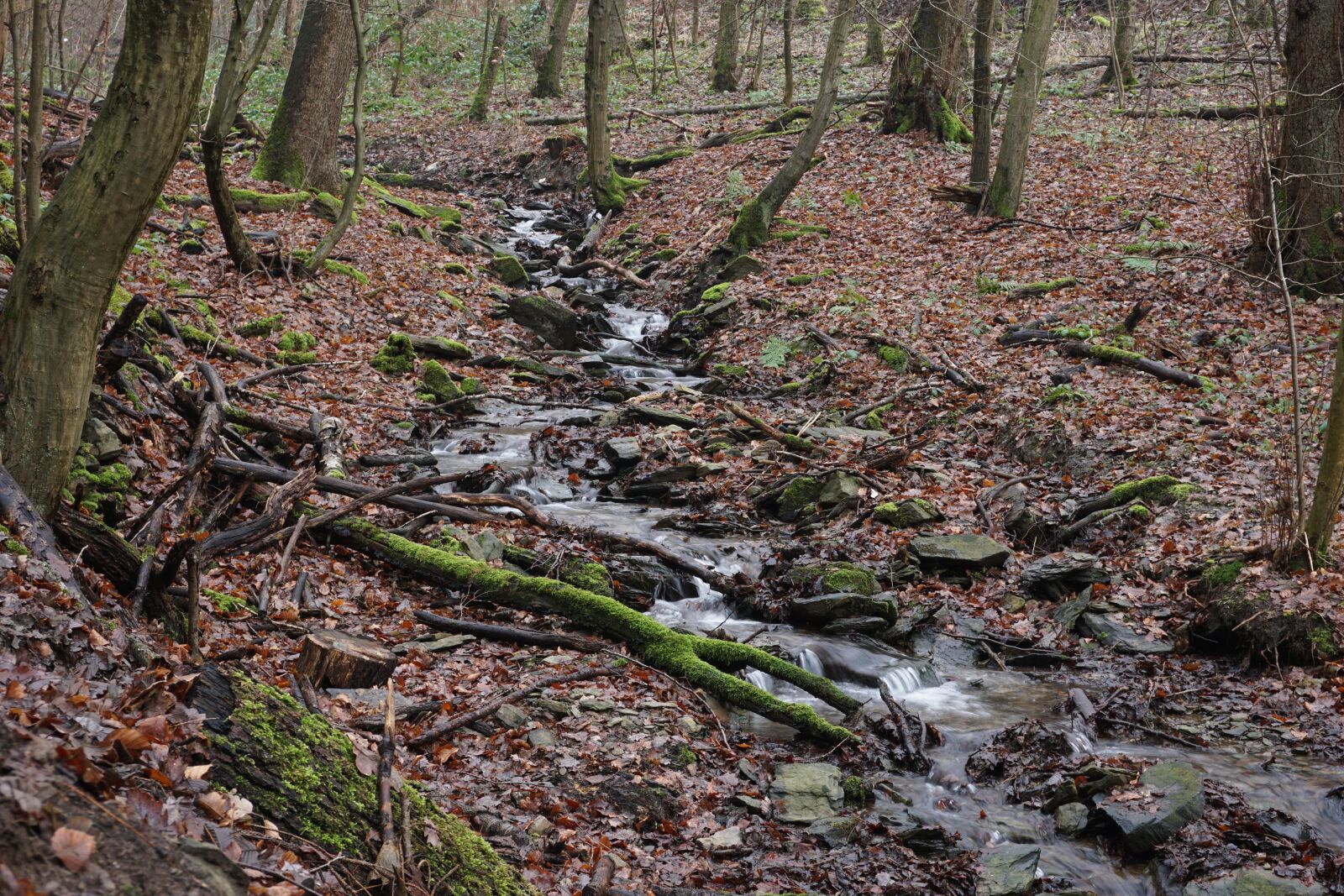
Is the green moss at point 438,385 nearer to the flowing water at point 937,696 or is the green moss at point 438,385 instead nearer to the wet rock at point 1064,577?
the flowing water at point 937,696

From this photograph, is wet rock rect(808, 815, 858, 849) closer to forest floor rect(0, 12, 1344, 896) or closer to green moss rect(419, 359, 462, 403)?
forest floor rect(0, 12, 1344, 896)

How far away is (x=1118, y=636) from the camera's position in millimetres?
7250

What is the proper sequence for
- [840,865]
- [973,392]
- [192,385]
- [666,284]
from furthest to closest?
[666,284] < [973,392] < [192,385] < [840,865]

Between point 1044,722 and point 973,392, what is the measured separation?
5631 millimetres

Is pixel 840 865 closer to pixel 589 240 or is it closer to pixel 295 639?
pixel 295 639

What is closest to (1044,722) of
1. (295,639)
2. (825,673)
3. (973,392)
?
(825,673)

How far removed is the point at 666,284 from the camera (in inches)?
669

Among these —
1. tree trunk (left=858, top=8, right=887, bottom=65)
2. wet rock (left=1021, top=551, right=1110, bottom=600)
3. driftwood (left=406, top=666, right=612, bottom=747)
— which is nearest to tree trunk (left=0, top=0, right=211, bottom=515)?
driftwood (left=406, top=666, right=612, bottom=747)

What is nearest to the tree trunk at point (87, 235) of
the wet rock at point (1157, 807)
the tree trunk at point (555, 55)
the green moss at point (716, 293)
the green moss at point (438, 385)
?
the wet rock at point (1157, 807)

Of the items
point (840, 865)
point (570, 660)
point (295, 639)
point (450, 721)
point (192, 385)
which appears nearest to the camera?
point (840, 865)

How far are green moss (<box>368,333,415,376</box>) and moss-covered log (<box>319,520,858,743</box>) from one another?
16.3ft

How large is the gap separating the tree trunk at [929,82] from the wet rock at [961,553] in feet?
46.2

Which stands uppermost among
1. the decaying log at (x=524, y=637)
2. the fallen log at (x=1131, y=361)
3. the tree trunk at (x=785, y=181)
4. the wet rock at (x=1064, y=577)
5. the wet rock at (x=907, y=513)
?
the tree trunk at (x=785, y=181)

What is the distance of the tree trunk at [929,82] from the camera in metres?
19.5
